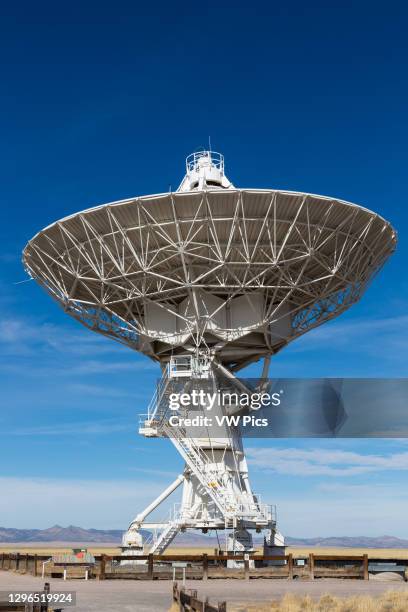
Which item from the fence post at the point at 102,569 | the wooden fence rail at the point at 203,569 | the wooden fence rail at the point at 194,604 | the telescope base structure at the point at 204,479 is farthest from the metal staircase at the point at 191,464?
the wooden fence rail at the point at 194,604

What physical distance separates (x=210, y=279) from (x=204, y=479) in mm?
8978

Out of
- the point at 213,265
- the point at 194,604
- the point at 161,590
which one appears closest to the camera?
the point at 194,604

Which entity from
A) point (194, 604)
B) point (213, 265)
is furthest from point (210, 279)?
point (194, 604)

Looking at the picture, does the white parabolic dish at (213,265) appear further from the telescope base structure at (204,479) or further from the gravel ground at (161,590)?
the gravel ground at (161,590)

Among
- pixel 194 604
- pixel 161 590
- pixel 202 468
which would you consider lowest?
pixel 161 590

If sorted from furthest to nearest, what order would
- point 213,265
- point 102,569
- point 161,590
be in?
point 213,265 → point 102,569 → point 161,590

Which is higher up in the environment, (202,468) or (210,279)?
(210,279)

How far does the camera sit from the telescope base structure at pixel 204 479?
34.4m

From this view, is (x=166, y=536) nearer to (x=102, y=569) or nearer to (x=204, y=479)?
(x=204, y=479)

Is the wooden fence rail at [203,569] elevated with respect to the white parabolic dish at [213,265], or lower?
lower

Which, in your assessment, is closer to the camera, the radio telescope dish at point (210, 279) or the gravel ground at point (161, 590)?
the gravel ground at point (161, 590)

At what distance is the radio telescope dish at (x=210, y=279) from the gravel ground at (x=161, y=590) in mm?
8436

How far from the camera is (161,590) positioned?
2239 centimetres

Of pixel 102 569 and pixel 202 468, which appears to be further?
pixel 202 468
